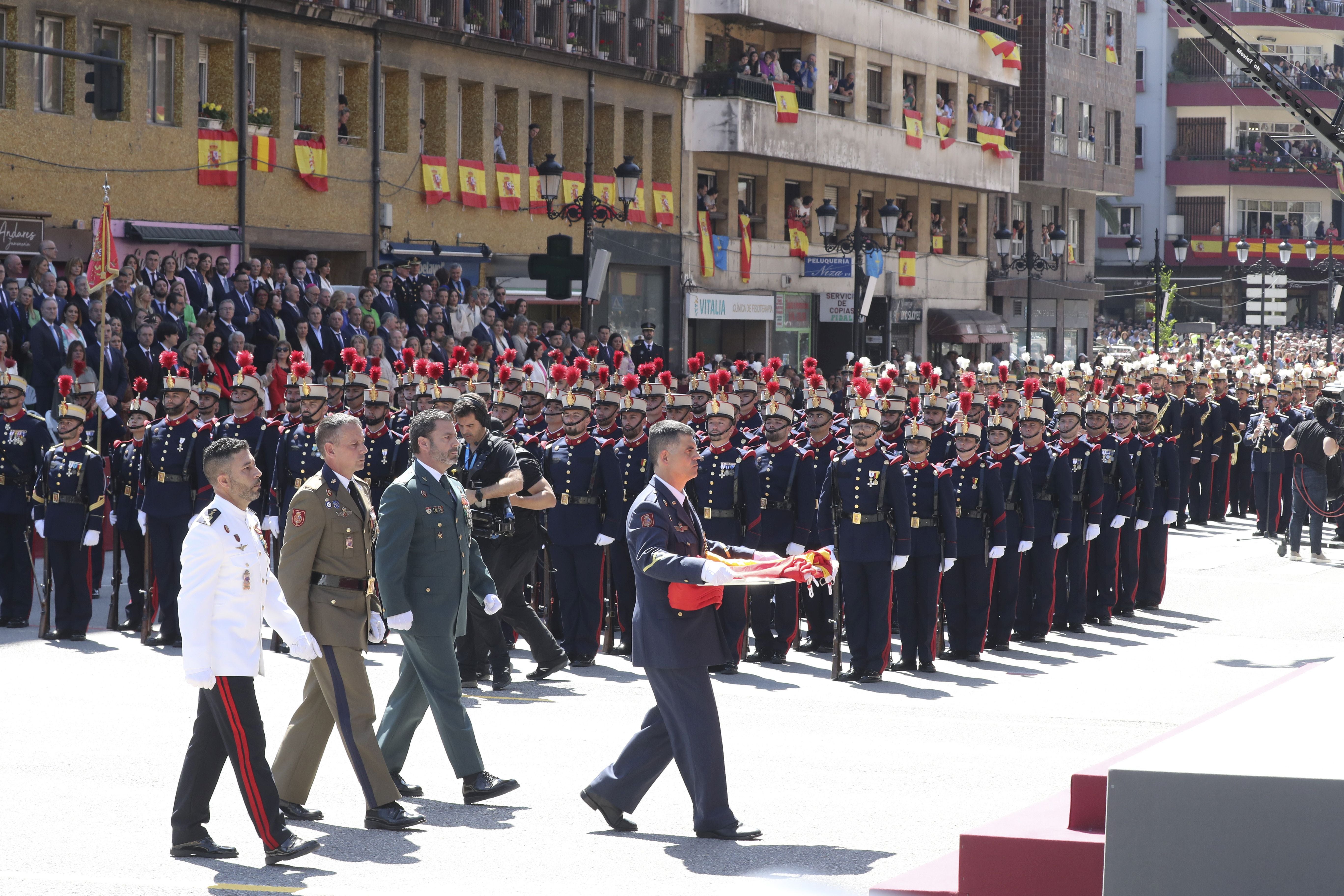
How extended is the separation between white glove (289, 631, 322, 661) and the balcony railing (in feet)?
81.5

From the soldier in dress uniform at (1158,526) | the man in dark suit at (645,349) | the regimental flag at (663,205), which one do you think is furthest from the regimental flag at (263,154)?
the soldier in dress uniform at (1158,526)

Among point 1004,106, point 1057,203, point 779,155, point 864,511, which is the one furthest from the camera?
point 1057,203

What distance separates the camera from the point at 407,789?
32.2 ft

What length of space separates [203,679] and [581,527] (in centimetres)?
676

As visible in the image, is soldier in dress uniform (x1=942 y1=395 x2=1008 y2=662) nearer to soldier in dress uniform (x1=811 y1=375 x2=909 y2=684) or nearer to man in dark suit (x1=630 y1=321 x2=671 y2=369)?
soldier in dress uniform (x1=811 y1=375 x2=909 y2=684)

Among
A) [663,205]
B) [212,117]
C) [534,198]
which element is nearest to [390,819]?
[212,117]

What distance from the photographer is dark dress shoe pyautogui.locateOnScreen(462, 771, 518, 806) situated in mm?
9602

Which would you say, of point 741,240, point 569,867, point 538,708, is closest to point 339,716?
point 569,867

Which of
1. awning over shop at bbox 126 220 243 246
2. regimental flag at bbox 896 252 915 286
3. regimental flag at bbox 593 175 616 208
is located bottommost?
awning over shop at bbox 126 220 243 246

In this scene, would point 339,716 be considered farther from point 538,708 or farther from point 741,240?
point 741,240

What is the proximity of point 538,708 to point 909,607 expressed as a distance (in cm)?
348

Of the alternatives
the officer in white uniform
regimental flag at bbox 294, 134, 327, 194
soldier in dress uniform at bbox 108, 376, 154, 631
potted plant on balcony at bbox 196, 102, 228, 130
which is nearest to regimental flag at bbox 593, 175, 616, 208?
regimental flag at bbox 294, 134, 327, 194

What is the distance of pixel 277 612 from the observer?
8625 millimetres

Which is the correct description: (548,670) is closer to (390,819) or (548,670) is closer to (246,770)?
(390,819)
